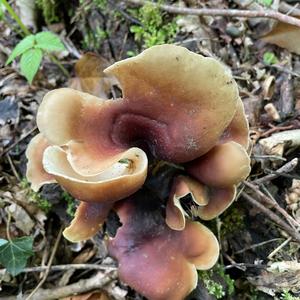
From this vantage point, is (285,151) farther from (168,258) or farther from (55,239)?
(55,239)

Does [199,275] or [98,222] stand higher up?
[98,222]

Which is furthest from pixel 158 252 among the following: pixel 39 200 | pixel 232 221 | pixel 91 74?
Answer: pixel 91 74

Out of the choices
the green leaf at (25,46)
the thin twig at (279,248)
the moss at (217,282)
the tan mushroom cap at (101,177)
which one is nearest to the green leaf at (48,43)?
the green leaf at (25,46)

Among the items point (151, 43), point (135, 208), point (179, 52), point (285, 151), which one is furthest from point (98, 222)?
point (151, 43)

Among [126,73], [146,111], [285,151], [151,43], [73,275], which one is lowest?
[73,275]

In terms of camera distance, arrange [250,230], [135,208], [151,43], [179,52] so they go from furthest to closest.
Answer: [151,43] → [250,230] → [135,208] → [179,52]

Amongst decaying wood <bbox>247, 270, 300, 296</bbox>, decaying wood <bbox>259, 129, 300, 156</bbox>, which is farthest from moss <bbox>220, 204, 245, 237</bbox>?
decaying wood <bbox>259, 129, 300, 156</bbox>
